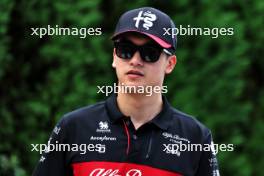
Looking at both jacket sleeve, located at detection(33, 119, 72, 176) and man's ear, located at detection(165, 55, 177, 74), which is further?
man's ear, located at detection(165, 55, 177, 74)

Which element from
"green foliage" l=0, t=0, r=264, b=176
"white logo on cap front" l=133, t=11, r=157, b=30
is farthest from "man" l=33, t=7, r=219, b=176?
"green foliage" l=0, t=0, r=264, b=176

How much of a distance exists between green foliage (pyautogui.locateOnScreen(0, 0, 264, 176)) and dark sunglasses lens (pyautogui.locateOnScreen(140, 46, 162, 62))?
232 centimetres

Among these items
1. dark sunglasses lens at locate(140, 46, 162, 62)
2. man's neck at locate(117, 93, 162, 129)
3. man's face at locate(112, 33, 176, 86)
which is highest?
dark sunglasses lens at locate(140, 46, 162, 62)

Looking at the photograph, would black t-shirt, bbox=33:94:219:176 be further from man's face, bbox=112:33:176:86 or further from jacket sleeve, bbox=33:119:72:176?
man's face, bbox=112:33:176:86

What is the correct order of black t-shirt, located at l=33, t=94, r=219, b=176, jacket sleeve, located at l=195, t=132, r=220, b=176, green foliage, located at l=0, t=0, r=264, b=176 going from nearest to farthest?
black t-shirt, located at l=33, t=94, r=219, b=176, jacket sleeve, located at l=195, t=132, r=220, b=176, green foliage, located at l=0, t=0, r=264, b=176

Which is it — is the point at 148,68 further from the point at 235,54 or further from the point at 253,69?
the point at 253,69

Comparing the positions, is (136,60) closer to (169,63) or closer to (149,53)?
(149,53)

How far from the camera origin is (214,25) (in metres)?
6.84

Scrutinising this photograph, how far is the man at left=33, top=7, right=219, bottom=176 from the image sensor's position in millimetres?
4047

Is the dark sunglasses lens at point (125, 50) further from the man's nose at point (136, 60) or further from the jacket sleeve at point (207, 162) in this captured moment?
the jacket sleeve at point (207, 162)

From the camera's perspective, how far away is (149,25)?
4125mm

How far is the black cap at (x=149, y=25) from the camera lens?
13.4 ft

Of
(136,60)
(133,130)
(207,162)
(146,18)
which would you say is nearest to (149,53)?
(136,60)

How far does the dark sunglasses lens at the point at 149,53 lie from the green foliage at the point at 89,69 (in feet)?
7.62
